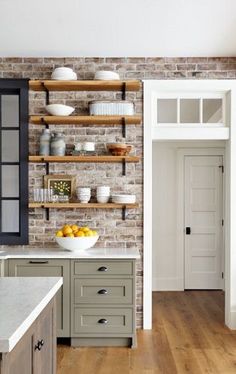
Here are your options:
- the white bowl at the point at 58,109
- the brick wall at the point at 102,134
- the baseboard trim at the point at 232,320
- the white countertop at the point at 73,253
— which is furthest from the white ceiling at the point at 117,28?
the baseboard trim at the point at 232,320

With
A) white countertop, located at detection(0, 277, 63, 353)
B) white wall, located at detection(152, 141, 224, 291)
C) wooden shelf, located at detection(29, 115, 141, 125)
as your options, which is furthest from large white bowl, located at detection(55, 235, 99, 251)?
white wall, located at detection(152, 141, 224, 291)

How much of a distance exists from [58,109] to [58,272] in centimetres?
160

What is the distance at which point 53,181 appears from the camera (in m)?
4.47

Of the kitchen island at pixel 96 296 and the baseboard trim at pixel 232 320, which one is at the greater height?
the kitchen island at pixel 96 296

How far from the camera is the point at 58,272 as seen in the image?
3.99 metres

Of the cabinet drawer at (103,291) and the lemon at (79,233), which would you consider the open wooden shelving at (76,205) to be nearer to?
the lemon at (79,233)

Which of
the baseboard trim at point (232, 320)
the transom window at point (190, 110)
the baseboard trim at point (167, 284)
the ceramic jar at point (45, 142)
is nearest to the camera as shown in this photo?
the ceramic jar at point (45, 142)

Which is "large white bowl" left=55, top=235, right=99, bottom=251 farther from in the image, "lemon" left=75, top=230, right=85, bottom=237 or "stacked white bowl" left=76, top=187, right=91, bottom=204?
"stacked white bowl" left=76, top=187, right=91, bottom=204

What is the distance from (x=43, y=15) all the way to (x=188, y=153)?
3.40m

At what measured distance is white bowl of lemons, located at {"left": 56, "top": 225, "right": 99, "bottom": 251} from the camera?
406 centimetres

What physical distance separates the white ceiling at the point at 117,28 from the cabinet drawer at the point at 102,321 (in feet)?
8.28

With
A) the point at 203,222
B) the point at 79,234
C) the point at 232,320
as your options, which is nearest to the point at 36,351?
the point at 79,234

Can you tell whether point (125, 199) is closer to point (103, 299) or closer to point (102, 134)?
point (102, 134)

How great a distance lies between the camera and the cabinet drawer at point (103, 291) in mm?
3969
